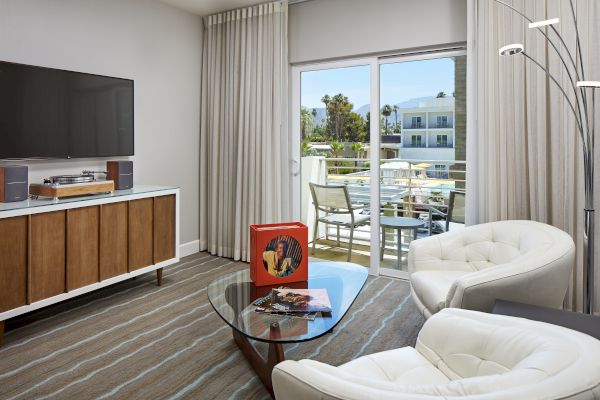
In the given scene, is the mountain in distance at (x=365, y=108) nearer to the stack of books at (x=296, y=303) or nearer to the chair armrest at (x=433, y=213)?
the chair armrest at (x=433, y=213)

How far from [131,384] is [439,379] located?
149cm

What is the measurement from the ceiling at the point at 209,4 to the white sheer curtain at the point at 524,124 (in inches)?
84.1

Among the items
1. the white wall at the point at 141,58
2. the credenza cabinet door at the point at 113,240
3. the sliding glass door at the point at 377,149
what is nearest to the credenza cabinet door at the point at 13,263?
the credenza cabinet door at the point at 113,240

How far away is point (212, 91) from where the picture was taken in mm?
4516

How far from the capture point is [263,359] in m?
2.18

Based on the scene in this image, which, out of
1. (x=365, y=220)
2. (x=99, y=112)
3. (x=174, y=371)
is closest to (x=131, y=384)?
(x=174, y=371)

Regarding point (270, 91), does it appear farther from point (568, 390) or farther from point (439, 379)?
point (568, 390)

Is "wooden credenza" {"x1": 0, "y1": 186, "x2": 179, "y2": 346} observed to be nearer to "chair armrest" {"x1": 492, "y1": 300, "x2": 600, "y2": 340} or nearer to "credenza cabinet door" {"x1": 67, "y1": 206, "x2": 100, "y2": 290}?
"credenza cabinet door" {"x1": 67, "y1": 206, "x2": 100, "y2": 290}

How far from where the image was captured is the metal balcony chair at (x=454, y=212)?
3.55 m

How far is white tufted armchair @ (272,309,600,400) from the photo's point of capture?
892 mm

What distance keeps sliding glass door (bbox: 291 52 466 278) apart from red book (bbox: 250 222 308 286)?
5.65 ft

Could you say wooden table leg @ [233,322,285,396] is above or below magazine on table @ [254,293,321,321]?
below

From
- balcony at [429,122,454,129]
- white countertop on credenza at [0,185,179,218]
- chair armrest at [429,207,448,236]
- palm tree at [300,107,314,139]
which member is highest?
palm tree at [300,107,314,139]

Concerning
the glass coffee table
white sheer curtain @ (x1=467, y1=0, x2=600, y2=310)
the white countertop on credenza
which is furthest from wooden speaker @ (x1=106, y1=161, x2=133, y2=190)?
white sheer curtain @ (x1=467, y1=0, x2=600, y2=310)
